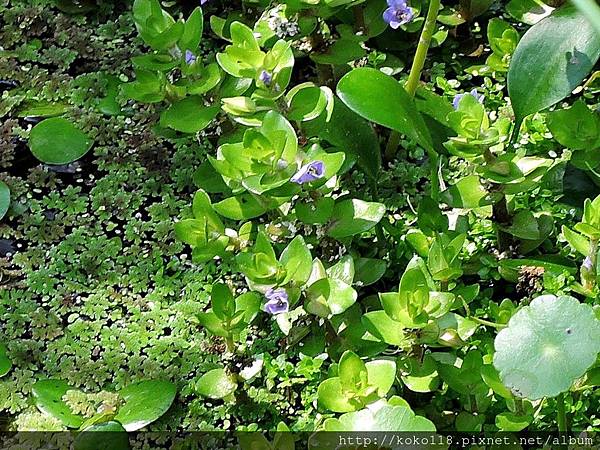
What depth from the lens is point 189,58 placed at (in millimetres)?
1344

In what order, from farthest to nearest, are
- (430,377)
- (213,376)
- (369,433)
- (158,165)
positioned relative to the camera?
(158,165), (213,376), (430,377), (369,433)

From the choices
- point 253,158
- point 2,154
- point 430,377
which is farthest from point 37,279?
point 430,377

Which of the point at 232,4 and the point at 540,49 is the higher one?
the point at 540,49

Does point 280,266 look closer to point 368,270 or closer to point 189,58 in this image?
point 368,270

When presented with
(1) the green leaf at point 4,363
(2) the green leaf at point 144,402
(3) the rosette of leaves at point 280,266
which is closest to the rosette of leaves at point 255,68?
(3) the rosette of leaves at point 280,266

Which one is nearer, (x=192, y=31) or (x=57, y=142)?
(x=192, y=31)

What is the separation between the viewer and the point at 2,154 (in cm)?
157

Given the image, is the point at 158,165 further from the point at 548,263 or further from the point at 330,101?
the point at 548,263

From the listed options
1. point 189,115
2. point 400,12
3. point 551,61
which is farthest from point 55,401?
point 551,61

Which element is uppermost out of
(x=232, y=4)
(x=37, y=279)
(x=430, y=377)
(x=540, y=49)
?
(x=540, y=49)

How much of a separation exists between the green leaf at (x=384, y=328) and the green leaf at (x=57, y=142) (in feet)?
2.41

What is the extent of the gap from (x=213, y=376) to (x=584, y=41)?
78 centimetres

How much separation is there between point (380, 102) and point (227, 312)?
0.38m

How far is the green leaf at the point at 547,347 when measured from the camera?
94 centimetres
